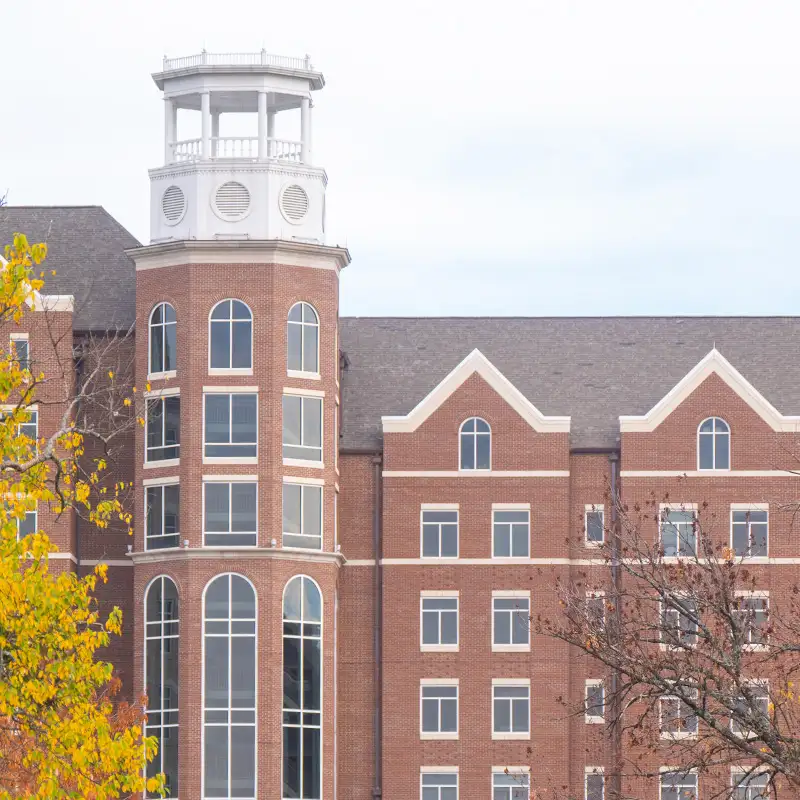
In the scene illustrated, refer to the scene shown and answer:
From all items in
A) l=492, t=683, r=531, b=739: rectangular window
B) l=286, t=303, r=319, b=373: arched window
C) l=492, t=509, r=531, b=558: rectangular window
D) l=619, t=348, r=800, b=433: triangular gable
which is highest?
l=286, t=303, r=319, b=373: arched window

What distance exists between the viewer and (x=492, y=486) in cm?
7338

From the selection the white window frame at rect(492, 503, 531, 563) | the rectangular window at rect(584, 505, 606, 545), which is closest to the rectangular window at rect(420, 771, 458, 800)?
the white window frame at rect(492, 503, 531, 563)

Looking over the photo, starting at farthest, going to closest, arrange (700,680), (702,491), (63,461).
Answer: (702,491) < (63,461) < (700,680)

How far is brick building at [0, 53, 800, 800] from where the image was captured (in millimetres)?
68625

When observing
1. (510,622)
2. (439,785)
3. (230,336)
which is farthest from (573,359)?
(439,785)

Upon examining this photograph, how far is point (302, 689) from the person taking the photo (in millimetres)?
68812

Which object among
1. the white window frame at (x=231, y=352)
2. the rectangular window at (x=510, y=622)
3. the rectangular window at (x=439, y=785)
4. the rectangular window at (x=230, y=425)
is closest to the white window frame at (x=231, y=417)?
the rectangular window at (x=230, y=425)

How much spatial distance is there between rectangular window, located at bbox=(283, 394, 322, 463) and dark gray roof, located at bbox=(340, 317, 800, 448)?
3.63 metres

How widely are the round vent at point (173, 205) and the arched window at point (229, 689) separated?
37.2 feet

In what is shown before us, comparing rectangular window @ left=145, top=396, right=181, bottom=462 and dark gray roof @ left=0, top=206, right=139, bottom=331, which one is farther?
dark gray roof @ left=0, top=206, right=139, bottom=331

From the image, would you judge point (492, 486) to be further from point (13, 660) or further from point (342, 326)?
point (13, 660)

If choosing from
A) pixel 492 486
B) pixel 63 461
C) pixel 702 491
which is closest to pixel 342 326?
pixel 492 486

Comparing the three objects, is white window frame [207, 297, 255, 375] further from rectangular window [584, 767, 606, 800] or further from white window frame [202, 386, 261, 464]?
rectangular window [584, 767, 606, 800]

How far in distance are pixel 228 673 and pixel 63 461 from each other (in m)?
38.2
